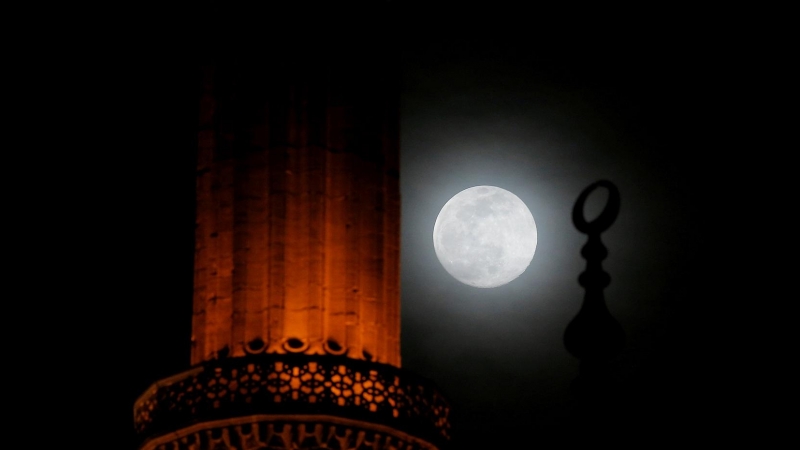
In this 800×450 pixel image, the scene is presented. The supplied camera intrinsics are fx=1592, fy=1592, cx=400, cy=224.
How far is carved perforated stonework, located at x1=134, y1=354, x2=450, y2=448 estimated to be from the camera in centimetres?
1295

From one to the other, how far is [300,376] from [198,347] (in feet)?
4.99

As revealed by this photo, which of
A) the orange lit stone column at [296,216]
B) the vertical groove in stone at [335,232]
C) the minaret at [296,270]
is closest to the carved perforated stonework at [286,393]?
the minaret at [296,270]

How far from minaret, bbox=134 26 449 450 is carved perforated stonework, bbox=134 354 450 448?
12 mm

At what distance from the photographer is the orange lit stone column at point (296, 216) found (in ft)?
46.1

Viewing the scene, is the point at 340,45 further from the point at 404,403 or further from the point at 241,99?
the point at 404,403

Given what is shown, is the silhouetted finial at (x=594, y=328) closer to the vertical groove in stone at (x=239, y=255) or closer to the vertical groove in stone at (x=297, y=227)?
the vertical groove in stone at (x=297, y=227)

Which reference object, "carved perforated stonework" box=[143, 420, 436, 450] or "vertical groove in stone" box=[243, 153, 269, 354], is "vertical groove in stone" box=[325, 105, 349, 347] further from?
"carved perforated stonework" box=[143, 420, 436, 450]

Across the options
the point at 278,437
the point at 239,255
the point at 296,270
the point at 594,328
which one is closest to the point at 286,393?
the point at 278,437

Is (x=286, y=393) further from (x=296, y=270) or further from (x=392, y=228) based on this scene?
(x=392, y=228)

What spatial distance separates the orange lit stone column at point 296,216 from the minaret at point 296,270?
0.01 metres

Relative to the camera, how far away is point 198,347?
46.7 feet

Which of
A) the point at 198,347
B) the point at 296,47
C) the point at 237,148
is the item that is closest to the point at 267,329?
the point at 198,347

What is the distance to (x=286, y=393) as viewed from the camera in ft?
42.6

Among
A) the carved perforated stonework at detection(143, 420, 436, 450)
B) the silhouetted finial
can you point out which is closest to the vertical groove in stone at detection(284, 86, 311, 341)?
the carved perforated stonework at detection(143, 420, 436, 450)
